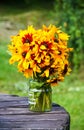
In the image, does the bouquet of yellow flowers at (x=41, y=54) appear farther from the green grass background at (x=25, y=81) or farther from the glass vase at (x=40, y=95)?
the green grass background at (x=25, y=81)

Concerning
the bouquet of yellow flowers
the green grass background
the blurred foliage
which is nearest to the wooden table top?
the bouquet of yellow flowers

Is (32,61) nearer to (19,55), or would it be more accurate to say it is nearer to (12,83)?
(19,55)

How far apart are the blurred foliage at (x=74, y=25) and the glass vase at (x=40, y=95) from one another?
17.2ft

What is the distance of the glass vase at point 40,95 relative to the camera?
398 cm

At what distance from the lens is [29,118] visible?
3.88m

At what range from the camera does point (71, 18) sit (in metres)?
9.71

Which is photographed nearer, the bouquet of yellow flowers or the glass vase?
the bouquet of yellow flowers

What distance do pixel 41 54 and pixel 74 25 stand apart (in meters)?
5.84

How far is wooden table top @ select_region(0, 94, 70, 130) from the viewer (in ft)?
12.2

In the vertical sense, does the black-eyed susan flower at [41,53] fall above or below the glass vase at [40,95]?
above

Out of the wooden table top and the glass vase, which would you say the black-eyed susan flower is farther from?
the wooden table top

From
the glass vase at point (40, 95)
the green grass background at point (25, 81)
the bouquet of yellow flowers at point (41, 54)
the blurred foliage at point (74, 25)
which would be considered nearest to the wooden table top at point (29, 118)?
the glass vase at point (40, 95)

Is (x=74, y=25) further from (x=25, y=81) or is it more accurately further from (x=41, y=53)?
(x=41, y=53)

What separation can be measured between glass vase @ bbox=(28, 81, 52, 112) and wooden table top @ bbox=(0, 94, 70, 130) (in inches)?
2.0
